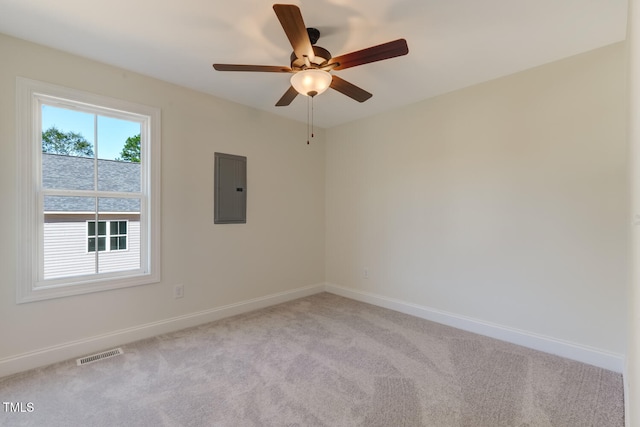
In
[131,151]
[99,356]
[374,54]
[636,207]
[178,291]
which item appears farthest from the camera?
[178,291]

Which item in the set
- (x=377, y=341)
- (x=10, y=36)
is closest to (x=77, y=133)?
(x=10, y=36)

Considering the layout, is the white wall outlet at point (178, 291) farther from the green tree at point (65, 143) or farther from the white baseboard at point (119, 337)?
the green tree at point (65, 143)

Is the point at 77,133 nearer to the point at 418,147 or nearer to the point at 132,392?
the point at 132,392

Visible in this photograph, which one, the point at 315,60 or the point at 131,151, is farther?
the point at 131,151

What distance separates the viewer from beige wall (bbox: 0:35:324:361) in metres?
2.16

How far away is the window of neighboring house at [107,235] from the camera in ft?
8.33

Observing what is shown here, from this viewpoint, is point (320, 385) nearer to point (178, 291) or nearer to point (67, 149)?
point (178, 291)

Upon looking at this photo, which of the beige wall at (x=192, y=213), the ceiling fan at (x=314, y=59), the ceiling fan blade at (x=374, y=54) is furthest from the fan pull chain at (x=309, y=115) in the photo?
the ceiling fan blade at (x=374, y=54)

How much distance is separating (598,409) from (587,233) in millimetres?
1243

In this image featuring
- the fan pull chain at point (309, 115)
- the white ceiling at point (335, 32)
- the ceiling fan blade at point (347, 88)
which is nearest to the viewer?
the white ceiling at point (335, 32)

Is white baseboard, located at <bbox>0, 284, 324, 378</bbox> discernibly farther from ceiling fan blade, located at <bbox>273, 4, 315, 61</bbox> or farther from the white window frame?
ceiling fan blade, located at <bbox>273, 4, 315, 61</bbox>

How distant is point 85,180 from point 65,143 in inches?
12.9

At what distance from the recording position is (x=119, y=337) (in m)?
2.59

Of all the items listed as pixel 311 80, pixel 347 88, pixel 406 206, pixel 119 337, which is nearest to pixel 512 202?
pixel 406 206
